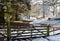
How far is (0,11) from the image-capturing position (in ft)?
56.4

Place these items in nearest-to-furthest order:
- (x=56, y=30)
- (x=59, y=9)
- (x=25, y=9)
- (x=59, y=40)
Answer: (x=59, y=40)
(x=56, y=30)
(x=25, y=9)
(x=59, y=9)

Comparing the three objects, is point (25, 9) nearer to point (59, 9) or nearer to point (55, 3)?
point (55, 3)

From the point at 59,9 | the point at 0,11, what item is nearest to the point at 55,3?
the point at 59,9

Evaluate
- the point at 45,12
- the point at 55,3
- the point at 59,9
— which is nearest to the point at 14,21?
the point at 55,3

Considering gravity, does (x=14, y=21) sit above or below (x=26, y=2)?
below

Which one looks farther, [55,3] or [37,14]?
[37,14]

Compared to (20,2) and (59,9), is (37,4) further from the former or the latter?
(20,2)

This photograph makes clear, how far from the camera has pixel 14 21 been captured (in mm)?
20000

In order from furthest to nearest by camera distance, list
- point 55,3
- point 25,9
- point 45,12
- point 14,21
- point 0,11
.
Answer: point 45,12 < point 55,3 < point 14,21 < point 25,9 < point 0,11

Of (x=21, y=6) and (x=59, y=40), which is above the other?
(x=21, y=6)

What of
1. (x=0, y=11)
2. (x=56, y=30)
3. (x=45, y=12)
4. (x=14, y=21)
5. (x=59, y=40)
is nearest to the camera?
(x=59, y=40)

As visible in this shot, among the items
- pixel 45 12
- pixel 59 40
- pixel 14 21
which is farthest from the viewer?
pixel 45 12

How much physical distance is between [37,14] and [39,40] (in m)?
31.3

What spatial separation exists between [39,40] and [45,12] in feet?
99.7
